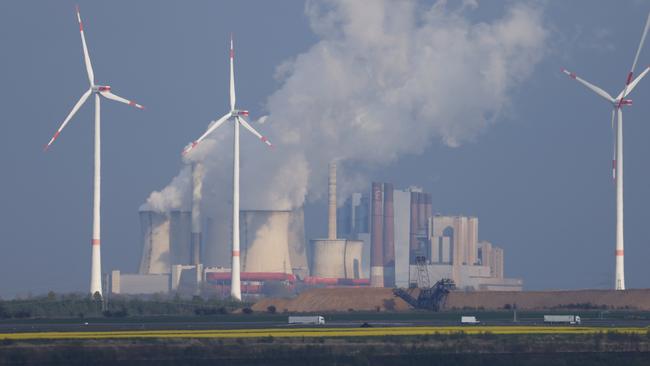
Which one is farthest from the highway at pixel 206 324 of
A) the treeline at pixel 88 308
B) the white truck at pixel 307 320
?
the treeline at pixel 88 308

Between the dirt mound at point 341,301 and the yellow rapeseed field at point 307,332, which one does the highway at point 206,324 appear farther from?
the dirt mound at point 341,301

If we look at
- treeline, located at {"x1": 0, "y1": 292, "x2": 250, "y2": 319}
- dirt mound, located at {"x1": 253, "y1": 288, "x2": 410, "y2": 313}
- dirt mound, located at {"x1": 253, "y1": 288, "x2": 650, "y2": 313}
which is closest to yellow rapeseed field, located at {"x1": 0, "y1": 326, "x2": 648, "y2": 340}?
treeline, located at {"x1": 0, "y1": 292, "x2": 250, "y2": 319}

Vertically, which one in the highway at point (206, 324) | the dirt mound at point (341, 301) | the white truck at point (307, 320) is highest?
the dirt mound at point (341, 301)

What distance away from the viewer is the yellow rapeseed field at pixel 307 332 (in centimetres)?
8306

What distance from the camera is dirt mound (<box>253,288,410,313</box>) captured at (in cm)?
14388

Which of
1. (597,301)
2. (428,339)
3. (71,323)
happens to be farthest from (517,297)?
(428,339)

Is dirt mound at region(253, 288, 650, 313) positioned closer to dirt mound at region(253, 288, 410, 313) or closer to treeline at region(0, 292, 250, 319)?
dirt mound at region(253, 288, 410, 313)

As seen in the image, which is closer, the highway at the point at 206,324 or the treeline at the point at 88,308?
the highway at the point at 206,324

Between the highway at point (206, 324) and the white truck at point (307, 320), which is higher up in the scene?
the white truck at point (307, 320)

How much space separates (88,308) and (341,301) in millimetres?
29777

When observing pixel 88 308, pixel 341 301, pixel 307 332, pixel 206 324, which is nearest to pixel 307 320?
pixel 206 324

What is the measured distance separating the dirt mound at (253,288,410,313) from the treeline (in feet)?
18.8

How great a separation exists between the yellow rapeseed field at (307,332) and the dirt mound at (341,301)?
50191 millimetres

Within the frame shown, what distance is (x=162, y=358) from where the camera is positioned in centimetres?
7312
